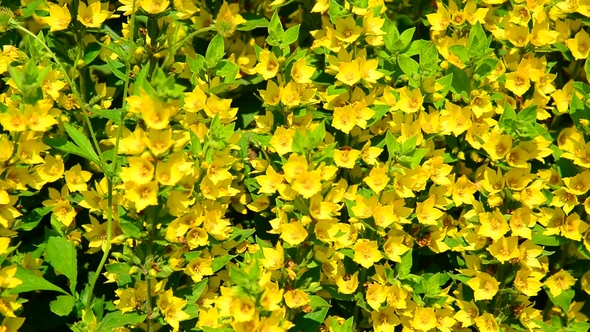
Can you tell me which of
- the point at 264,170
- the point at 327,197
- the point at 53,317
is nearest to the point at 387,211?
the point at 327,197

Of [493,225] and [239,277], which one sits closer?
[239,277]

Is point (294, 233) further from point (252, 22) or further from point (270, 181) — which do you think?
point (252, 22)

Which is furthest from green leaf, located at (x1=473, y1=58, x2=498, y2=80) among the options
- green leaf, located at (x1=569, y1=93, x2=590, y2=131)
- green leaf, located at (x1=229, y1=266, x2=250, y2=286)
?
green leaf, located at (x1=229, y1=266, x2=250, y2=286)

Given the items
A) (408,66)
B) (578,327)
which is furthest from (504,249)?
(408,66)

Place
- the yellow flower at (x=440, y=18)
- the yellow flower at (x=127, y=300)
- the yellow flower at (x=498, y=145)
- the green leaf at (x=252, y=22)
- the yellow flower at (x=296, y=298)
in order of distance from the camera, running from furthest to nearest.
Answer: the green leaf at (x=252, y=22) → the yellow flower at (x=440, y=18) → the yellow flower at (x=498, y=145) → the yellow flower at (x=127, y=300) → the yellow flower at (x=296, y=298)

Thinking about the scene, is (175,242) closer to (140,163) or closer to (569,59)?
(140,163)

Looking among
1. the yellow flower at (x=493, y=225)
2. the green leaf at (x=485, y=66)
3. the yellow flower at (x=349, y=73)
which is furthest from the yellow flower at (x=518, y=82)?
the yellow flower at (x=349, y=73)

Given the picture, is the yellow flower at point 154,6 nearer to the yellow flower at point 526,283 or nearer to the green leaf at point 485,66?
the green leaf at point 485,66
